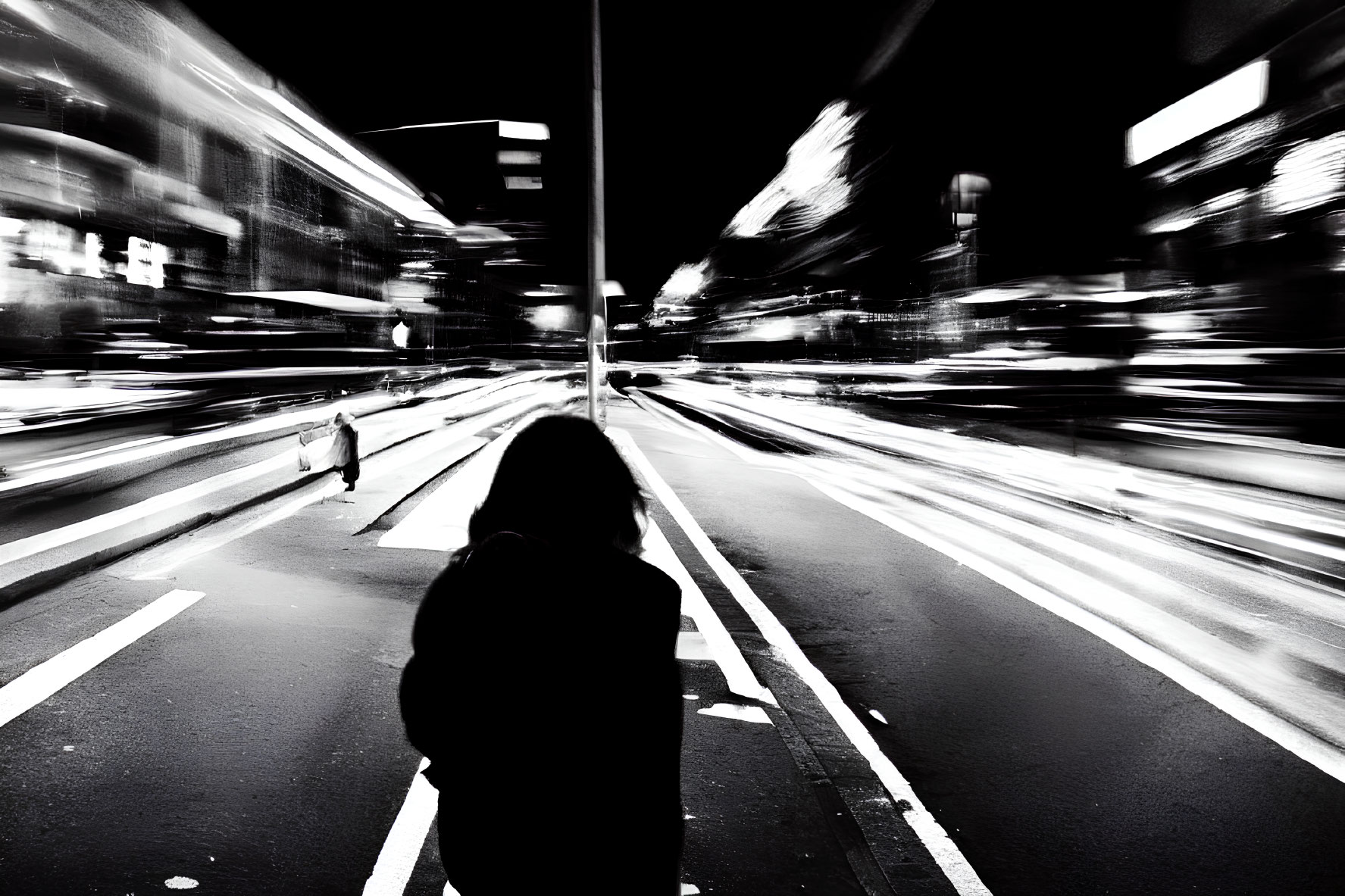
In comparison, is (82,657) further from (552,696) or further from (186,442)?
(552,696)

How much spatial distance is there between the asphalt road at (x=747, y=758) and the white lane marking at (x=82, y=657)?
0.28ft

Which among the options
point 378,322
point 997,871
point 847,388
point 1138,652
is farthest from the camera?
point 847,388

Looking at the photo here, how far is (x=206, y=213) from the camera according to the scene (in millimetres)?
6363

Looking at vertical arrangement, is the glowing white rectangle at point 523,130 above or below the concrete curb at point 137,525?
above

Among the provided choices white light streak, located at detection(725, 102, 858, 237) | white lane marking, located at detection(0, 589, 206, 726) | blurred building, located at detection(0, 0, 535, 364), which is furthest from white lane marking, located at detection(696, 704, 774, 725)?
white light streak, located at detection(725, 102, 858, 237)

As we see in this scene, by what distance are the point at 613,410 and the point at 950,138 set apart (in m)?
16.5

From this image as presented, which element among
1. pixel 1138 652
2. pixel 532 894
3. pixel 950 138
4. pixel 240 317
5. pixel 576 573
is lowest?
pixel 1138 652

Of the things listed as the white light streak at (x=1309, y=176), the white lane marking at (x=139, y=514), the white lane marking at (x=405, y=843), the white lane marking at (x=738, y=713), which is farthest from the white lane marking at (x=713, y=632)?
the white light streak at (x=1309, y=176)

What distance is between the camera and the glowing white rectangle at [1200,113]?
352 inches

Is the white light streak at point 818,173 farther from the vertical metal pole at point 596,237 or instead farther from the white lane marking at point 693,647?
the white lane marking at point 693,647

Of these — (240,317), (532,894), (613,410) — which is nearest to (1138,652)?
(532,894)

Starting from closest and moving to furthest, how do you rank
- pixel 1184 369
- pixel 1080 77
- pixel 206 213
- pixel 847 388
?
pixel 206 213
pixel 1184 369
pixel 1080 77
pixel 847 388

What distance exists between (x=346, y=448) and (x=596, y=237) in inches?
186

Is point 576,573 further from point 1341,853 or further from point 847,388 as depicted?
point 847,388
